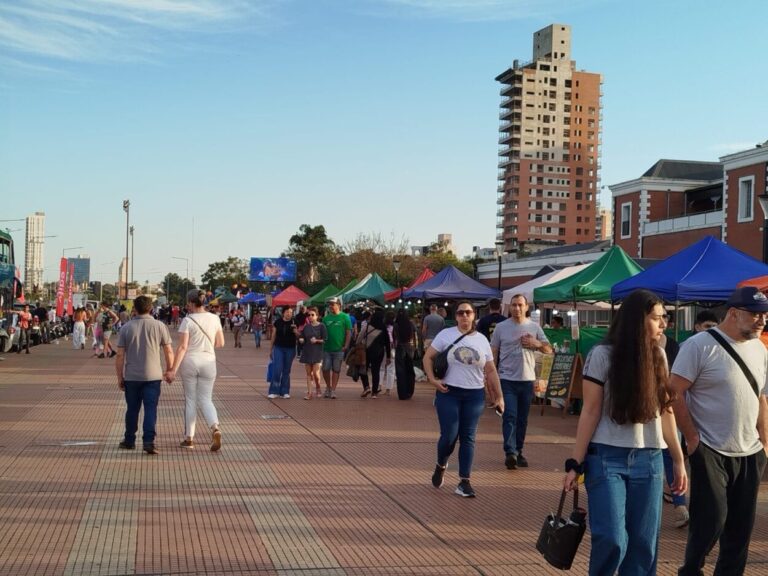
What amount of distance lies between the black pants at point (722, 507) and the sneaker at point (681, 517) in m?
2.14

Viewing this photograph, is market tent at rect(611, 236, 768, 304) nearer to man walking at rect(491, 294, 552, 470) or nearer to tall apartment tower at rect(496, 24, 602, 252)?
man walking at rect(491, 294, 552, 470)

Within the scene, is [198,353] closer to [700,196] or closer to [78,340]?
[78,340]

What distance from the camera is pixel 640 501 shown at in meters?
4.36

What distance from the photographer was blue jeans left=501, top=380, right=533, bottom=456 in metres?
9.52

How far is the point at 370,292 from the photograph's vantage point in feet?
101

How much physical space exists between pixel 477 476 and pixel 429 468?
60 centimetres

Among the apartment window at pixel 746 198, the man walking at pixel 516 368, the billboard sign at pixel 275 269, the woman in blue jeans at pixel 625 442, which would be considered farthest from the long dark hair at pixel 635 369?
the billboard sign at pixel 275 269

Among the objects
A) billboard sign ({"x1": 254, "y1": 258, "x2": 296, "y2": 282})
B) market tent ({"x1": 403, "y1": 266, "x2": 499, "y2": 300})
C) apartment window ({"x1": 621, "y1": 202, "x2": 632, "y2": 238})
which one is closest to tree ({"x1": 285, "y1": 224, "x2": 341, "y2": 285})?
billboard sign ({"x1": 254, "y1": 258, "x2": 296, "y2": 282})

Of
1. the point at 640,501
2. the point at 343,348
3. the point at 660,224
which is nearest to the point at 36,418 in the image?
the point at 343,348

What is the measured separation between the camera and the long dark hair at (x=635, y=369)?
438 cm

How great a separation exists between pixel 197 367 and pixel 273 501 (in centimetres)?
283

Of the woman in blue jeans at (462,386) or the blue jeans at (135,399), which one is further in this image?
the blue jeans at (135,399)

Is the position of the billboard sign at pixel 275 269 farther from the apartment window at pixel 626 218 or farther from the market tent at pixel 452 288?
the market tent at pixel 452 288

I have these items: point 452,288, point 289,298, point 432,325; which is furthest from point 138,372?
point 289,298
